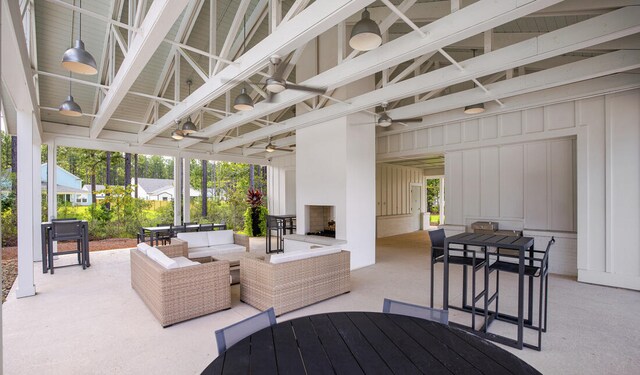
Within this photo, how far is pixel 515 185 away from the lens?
6910mm

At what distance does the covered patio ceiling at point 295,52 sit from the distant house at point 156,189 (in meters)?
7.76

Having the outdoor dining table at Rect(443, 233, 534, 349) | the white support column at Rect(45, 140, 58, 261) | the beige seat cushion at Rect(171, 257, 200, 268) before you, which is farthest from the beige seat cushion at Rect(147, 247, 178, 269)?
the white support column at Rect(45, 140, 58, 261)

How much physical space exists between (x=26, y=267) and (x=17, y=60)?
3.29 m

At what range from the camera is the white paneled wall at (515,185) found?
6336 millimetres

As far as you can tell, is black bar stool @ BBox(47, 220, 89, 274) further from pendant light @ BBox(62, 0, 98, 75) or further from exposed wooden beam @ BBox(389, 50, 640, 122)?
exposed wooden beam @ BBox(389, 50, 640, 122)

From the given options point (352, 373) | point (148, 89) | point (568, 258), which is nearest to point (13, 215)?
point (148, 89)

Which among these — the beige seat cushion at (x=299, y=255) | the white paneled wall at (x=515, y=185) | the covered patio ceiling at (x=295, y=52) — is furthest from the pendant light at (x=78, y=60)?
the white paneled wall at (x=515, y=185)

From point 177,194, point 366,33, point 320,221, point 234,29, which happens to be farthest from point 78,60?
point 177,194

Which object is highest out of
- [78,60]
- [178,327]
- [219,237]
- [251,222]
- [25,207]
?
[78,60]

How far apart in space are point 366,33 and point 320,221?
5691mm

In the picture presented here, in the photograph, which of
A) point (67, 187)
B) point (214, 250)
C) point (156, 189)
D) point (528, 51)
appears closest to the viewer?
point (528, 51)

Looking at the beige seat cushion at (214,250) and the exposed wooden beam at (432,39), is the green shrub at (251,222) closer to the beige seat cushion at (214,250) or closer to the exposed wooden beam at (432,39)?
the beige seat cushion at (214,250)

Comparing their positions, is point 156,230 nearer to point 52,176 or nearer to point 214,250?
point 214,250

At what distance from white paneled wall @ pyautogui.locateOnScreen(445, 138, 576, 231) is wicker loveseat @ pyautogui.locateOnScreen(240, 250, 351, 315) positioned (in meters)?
4.44
